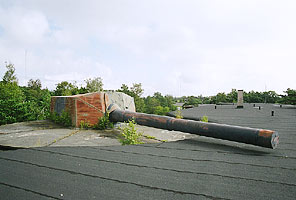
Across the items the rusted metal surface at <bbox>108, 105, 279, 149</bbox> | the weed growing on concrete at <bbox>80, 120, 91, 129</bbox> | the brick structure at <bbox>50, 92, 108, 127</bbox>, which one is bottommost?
the weed growing on concrete at <bbox>80, 120, 91, 129</bbox>

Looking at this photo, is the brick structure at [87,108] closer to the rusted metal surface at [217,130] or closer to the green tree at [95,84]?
the rusted metal surface at [217,130]

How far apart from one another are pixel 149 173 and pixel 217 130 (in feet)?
→ 5.45

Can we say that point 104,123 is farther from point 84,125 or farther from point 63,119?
point 63,119

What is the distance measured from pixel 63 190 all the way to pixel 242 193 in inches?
60.0

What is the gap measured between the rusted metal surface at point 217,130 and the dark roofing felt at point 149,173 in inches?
6.8

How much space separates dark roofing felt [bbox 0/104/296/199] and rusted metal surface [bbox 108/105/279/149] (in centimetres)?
17

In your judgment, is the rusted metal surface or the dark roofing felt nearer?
the dark roofing felt

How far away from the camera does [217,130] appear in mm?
2871

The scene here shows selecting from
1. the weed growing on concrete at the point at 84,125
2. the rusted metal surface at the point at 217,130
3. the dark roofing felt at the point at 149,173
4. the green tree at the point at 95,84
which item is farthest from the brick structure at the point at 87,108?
the green tree at the point at 95,84

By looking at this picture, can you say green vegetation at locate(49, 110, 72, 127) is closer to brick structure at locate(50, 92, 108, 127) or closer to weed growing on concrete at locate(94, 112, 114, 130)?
brick structure at locate(50, 92, 108, 127)

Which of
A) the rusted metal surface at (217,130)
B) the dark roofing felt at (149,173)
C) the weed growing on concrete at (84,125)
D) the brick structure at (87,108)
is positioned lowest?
the dark roofing felt at (149,173)

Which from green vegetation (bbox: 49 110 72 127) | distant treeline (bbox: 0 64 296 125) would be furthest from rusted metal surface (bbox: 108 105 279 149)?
distant treeline (bbox: 0 64 296 125)

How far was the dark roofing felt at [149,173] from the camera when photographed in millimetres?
1369

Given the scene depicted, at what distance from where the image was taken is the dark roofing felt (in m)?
1.37
